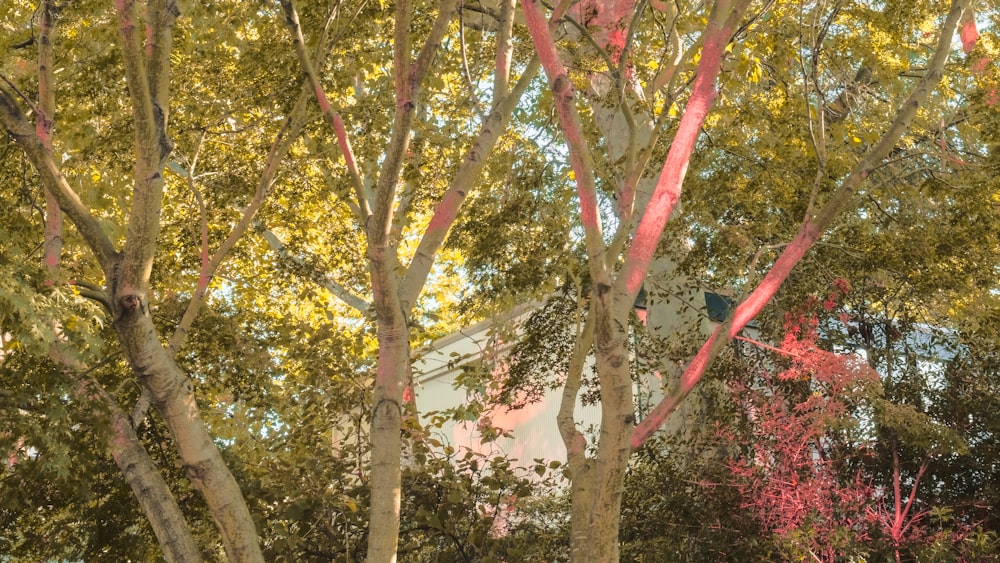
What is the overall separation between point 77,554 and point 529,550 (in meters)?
3.82

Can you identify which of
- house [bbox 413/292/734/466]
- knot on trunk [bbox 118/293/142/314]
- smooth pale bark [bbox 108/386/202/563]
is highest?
house [bbox 413/292/734/466]

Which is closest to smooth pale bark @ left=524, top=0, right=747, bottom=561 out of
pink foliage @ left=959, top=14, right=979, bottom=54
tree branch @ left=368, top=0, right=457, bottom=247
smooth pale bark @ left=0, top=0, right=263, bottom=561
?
tree branch @ left=368, top=0, right=457, bottom=247

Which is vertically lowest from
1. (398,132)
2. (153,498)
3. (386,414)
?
(153,498)

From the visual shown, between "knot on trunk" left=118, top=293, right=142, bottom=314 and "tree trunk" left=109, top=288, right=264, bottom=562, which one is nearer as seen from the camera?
"knot on trunk" left=118, top=293, right=142, bottom=314

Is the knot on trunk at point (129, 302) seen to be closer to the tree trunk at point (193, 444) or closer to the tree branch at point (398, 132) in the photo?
the tree trunk at point (193, 444)

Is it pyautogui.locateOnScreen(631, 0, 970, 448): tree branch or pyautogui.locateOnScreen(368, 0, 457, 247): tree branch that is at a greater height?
pyautogui.locateOnScreen(368, 0, 457, 247): tree branch

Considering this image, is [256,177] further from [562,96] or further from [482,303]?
[562,96]

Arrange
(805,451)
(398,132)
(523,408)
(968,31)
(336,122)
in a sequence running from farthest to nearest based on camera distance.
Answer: (523,408), (968,31), (805,451), (336,122), (398,132)

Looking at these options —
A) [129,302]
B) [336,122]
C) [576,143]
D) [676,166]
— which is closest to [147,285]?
[129,302]

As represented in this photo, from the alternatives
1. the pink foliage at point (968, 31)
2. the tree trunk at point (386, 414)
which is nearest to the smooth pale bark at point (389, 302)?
the tree trunk at point (386, 414)

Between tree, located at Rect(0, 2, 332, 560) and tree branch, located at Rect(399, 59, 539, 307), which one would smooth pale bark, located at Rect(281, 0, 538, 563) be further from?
tree, located at Rect(0, 2, 332, 560)

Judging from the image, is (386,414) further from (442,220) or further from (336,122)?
(336,122)

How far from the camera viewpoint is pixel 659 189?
5.07 m

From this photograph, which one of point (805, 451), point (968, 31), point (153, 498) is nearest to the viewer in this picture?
point (153, 498)
